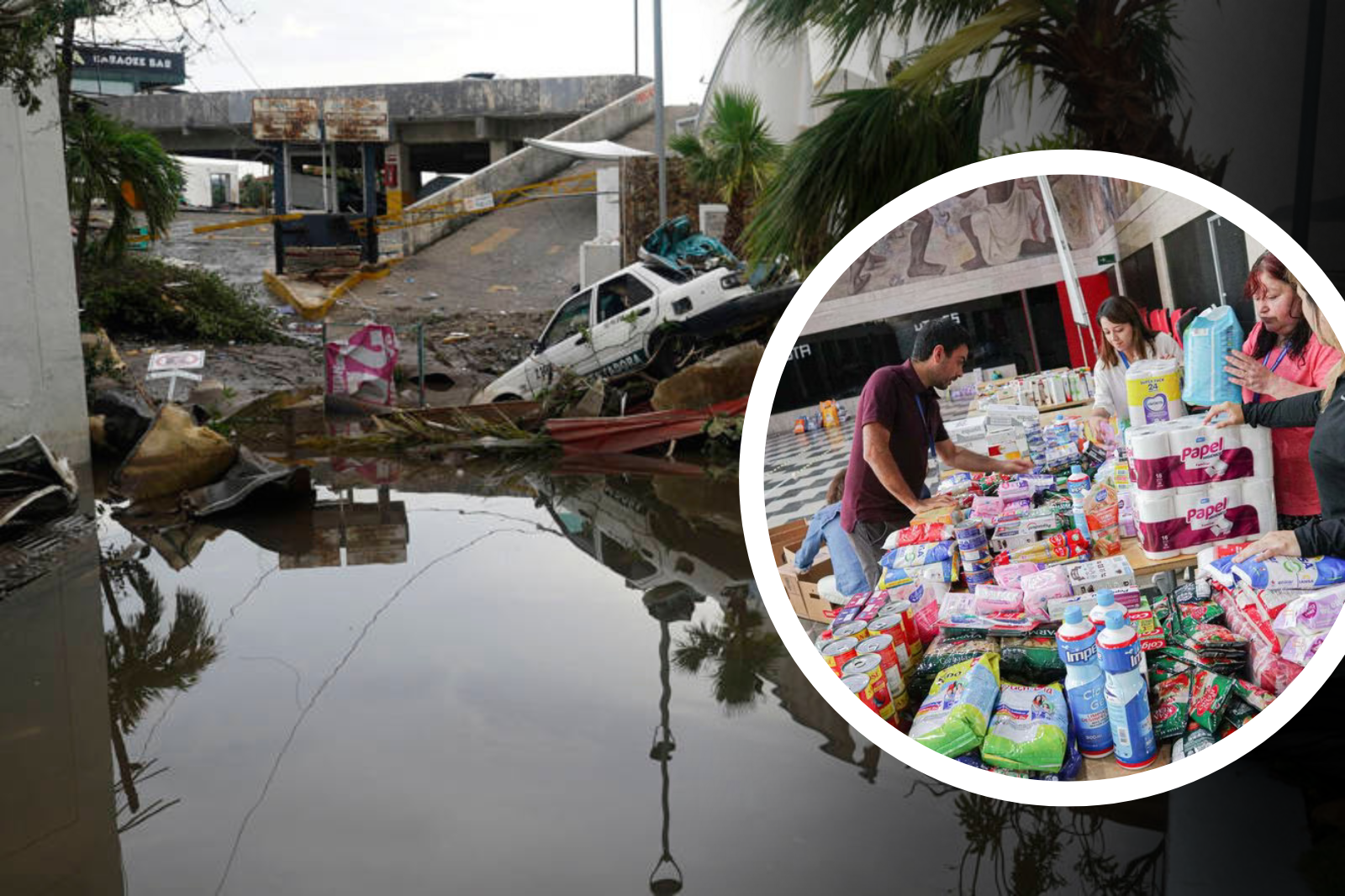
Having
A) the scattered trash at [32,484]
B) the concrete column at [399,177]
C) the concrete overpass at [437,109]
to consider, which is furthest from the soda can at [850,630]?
the concrete overpass at [437,109]

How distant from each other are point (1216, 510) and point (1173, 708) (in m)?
0.43

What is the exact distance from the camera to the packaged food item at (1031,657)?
8.18ft

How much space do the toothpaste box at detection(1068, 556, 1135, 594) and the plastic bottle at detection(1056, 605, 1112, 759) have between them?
0.08 metres

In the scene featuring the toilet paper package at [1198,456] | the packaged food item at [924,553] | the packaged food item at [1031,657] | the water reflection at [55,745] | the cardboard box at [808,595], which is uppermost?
the toilet paper package at [1198,456]

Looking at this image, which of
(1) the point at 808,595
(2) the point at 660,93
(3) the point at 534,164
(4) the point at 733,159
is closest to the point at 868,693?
(1) the point at 808,595

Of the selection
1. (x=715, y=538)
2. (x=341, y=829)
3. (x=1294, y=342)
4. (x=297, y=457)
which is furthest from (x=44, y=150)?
(x=1294, y=342)

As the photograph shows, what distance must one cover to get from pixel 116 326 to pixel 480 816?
50.2 feet

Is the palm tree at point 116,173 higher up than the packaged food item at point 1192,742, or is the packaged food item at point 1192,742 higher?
the palm tree at point 116,173

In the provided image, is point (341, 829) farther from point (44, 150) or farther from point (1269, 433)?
point (44, 150)

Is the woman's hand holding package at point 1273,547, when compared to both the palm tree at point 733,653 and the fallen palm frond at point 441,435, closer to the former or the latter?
the palm tree at point 733,653

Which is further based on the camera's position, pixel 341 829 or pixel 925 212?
pixel 341 829

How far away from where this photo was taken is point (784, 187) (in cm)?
512

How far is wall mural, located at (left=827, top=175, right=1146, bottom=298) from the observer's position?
2.46m

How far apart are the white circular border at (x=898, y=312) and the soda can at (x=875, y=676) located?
0.12 ft
